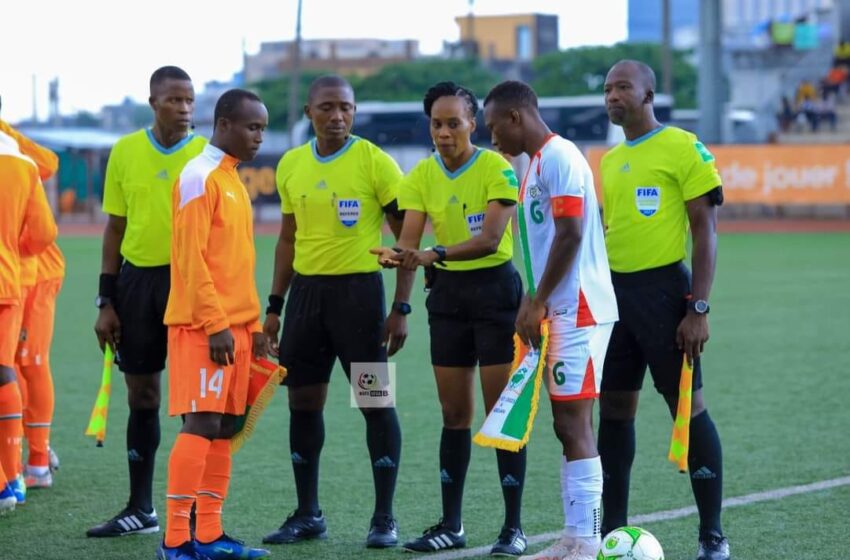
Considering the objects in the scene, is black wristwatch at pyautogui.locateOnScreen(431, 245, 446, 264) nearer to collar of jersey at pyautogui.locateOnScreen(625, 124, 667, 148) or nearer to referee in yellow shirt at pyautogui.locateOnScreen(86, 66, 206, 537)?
collar of jersey at pyautogui.locateOnScreen(625, 124, 667, 148)

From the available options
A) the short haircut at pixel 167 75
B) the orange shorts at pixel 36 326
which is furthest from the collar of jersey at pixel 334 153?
the orange shorts at pixel 36 326

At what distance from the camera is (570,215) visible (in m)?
5.78

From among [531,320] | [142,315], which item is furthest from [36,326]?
[531,320]

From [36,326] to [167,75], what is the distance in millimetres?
2190

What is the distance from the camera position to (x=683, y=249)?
6.38m

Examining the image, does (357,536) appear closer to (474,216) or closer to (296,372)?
(296,372)

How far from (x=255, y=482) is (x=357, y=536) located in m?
1.41

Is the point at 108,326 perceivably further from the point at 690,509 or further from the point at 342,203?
the point at 690,509

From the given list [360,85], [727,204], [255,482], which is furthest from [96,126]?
[255,482]

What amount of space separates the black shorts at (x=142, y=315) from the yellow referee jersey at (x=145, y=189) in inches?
2.7

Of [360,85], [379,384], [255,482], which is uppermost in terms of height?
[360,85]

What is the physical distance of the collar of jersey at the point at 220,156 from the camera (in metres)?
6.30

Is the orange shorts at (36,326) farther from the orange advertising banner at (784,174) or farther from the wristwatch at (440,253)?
the orange advertising banner at (784,174)

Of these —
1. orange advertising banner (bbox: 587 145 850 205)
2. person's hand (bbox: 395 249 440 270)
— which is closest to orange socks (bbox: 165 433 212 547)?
person's hand (bbox: 395 249 440 270)
